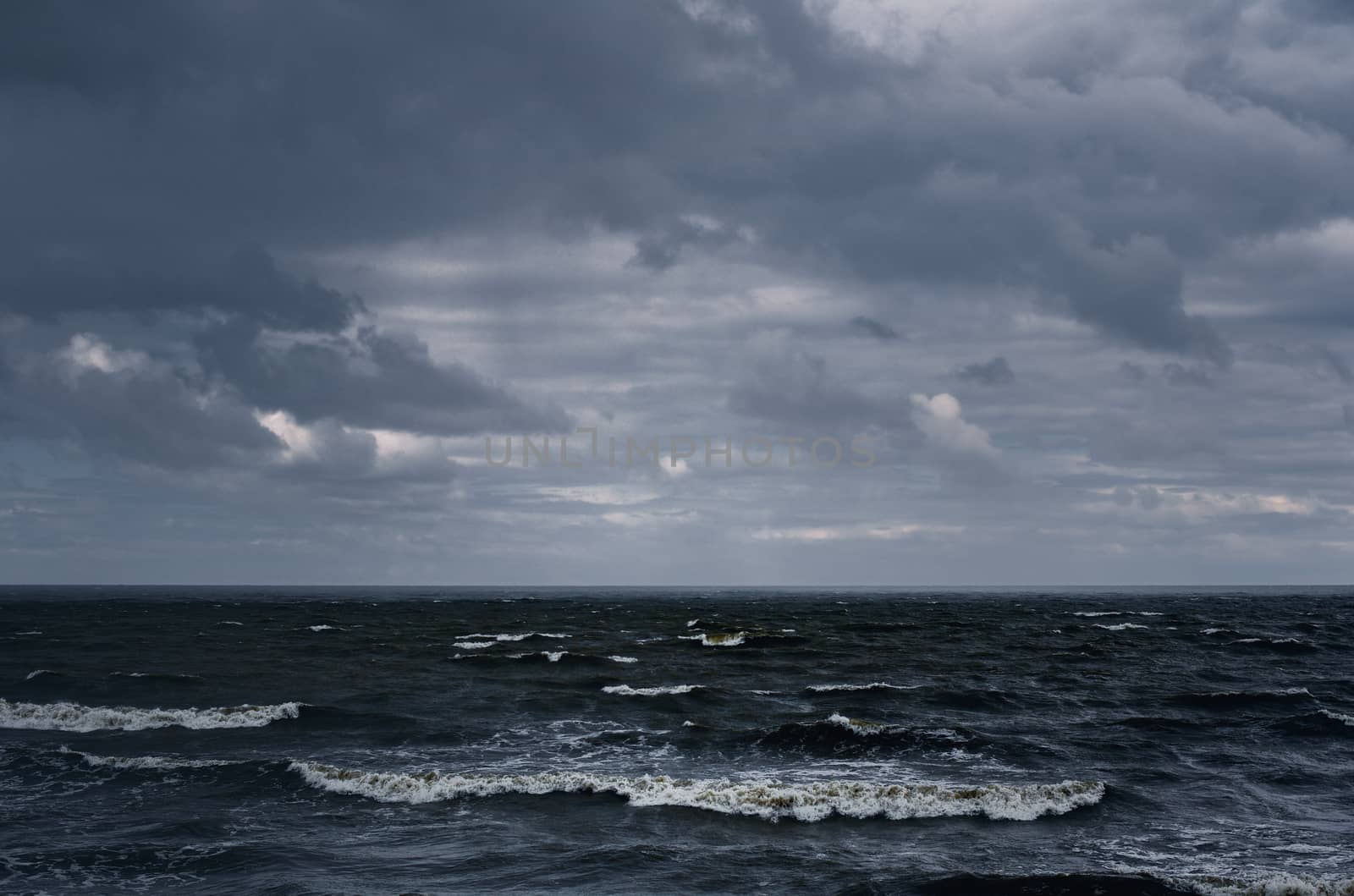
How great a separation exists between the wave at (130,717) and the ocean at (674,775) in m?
0.15

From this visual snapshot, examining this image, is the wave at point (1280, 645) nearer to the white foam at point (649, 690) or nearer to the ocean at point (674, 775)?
the ocean at point (674, 775)

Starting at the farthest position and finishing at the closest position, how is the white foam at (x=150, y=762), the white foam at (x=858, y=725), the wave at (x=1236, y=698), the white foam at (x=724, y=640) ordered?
the white foam at (x=724, y=640) < the wave at (x=1236, y=698) < the white foam at (x=858, y=725) < the white foam at (x=150, y=762)

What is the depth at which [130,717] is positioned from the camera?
34875 millimetres

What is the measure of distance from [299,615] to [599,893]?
354ft

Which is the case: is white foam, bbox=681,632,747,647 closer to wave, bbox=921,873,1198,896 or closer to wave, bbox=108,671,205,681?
wave, bbox=108,671,205,681

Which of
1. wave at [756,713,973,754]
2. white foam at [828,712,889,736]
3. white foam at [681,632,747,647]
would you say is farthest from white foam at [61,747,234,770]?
white foam at [681,632,747,647]

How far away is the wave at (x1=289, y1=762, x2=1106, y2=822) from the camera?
73.5 ft

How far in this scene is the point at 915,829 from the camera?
2117cm

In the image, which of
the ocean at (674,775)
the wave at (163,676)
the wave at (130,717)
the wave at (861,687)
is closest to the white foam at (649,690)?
the ocean at (674,775)

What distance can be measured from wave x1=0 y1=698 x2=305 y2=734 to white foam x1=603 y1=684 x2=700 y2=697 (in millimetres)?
13582

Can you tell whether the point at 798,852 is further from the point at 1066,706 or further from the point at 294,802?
the point at 1066,706

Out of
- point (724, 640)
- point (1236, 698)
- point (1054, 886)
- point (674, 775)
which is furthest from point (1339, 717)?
point (724, 640)

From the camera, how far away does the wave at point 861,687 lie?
4212 cm

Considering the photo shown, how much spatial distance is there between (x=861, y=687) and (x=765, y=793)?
20.7 meters
